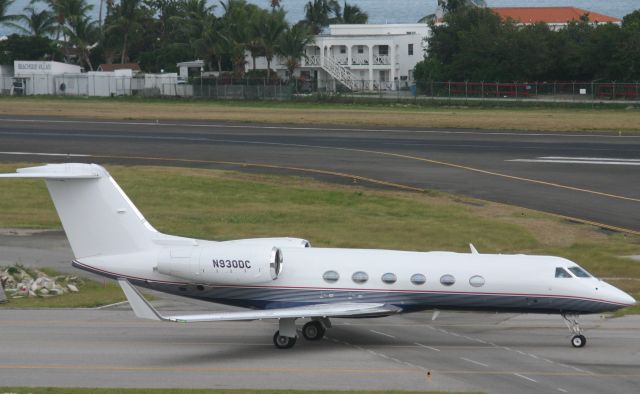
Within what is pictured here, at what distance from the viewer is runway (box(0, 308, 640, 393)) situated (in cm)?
2330

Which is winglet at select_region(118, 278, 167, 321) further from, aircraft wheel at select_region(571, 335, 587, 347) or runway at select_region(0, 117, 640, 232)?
A: runway at select_region(0, 117, 640, 232)

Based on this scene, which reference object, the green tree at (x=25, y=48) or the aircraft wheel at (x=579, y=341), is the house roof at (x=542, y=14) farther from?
the aircraft wheel at (x=579, y=341)

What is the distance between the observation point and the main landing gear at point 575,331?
86.0 ft

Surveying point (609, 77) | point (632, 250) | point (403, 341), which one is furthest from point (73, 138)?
point (609, 77)

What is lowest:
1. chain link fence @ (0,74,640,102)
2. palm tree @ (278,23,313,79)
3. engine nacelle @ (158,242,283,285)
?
engine nacelle @ (158,242,283,285)

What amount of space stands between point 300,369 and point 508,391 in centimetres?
472

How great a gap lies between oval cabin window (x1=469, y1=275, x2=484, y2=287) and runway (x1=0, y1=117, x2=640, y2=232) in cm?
1917

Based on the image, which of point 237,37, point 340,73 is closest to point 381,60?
point 340,73

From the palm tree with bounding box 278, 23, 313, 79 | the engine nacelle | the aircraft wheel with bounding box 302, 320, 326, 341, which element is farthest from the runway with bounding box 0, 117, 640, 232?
the palm tree with bounding box 278, 23, 313, 79

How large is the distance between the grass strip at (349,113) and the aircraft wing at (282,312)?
53746 millimetres

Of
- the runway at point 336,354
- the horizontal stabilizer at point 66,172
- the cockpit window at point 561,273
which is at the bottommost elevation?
the runway at point 336,354

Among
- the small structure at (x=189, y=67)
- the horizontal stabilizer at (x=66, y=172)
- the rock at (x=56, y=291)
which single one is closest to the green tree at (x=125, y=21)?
the small structure at (x=189, y=67)

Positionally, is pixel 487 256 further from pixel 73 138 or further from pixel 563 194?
pixel 73 138

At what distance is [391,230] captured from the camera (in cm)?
4297
